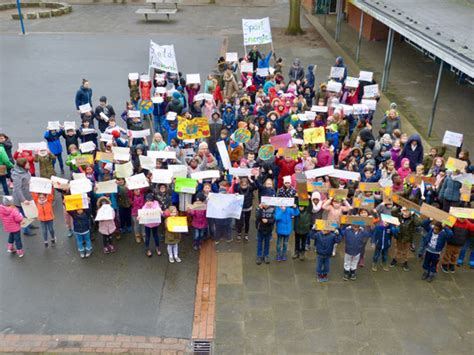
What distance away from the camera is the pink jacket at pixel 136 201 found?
934 cm

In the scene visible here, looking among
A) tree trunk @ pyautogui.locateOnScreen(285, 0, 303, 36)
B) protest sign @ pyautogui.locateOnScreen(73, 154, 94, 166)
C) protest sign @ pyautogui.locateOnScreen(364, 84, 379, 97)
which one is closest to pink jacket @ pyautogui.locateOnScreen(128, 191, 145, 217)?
protest sign @ pyautogui.locateOnScreen(73, 154, 94, 166)

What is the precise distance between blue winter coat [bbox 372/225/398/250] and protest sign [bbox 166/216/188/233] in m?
3.57

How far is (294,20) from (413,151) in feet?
62.5

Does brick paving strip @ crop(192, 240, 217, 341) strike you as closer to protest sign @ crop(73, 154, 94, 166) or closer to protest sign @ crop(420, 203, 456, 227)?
protest sign @ crop(73, 154, 94, 166)

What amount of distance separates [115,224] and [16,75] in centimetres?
1361

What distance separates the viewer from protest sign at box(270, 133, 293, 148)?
35.0ft

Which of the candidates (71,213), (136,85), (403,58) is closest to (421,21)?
(403,58)

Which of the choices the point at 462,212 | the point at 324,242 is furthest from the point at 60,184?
the point at 462,212

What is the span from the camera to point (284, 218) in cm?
874

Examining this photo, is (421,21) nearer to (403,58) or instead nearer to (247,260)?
(403,58)

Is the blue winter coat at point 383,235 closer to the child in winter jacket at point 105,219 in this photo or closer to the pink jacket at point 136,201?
the pink jacket at point 136,201

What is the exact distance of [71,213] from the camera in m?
8.77

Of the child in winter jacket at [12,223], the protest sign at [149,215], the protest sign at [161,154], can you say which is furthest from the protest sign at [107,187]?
the child in winter jacket at [12,223]

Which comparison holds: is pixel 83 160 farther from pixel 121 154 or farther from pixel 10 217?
pixel 10 217
